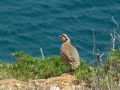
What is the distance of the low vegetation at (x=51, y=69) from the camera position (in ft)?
35.5

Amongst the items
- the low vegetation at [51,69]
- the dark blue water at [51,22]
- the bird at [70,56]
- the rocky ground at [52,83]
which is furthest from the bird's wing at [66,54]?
the dark blue water at [51,22]

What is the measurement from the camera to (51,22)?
28969 millimetres

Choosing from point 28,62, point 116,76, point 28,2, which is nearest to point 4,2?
point 28,2

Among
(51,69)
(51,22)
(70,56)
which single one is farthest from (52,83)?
(51,22)

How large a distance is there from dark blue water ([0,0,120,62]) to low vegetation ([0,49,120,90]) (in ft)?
37.7

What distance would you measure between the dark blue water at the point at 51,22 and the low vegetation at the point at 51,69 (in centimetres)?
1149

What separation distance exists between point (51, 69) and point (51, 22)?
16035 mm

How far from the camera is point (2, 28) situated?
92.7ft

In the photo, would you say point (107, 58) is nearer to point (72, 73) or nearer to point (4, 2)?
point (72, 73)

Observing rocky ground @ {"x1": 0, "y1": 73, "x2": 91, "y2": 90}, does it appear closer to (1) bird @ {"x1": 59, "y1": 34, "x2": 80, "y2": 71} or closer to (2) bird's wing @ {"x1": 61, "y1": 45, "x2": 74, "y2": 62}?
(1) bird @ {"x1": 59, "y1": 34, "x2": 80, "y2": 71}

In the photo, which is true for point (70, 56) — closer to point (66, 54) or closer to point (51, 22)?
point (66, 54)

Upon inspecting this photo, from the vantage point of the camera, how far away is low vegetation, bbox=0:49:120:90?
10820 millimetres

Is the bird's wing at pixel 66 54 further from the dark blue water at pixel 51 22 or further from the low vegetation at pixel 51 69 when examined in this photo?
the dark blue water at pixel 51 22

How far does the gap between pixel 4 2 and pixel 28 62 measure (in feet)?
58.9
